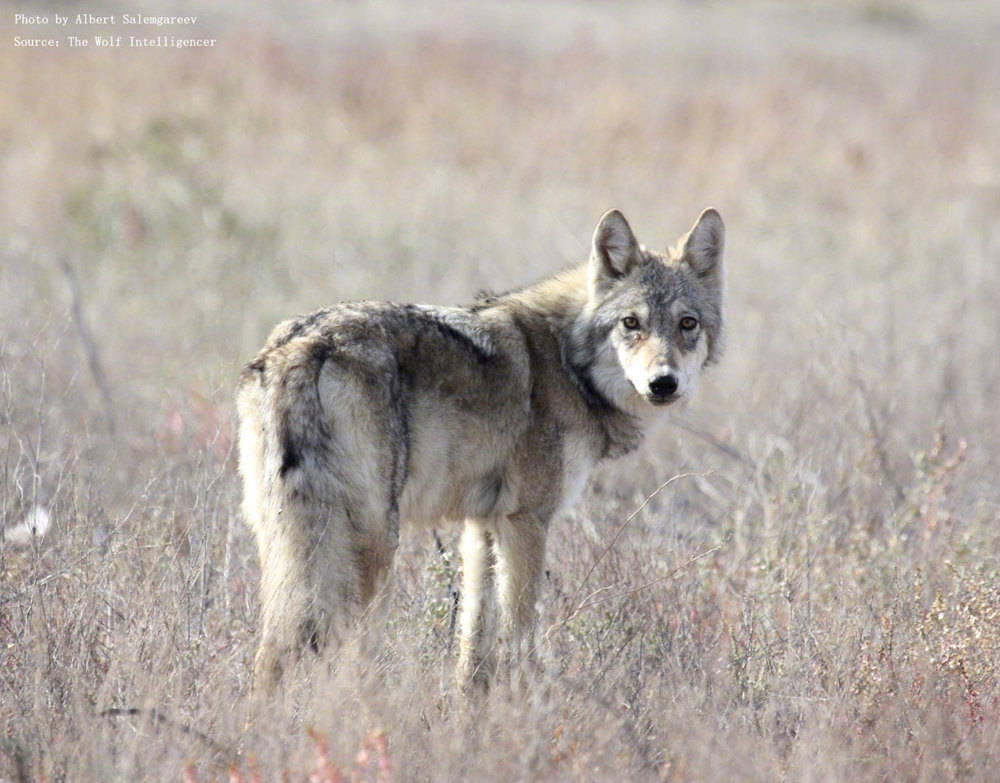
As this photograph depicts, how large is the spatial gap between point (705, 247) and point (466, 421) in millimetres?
1597

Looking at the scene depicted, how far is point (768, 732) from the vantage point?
14.0ft

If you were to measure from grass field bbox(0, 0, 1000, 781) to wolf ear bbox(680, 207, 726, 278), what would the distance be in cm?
118

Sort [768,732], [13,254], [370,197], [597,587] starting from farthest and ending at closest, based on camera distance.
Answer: [370,197], [13,254], [597,587], [768,732]

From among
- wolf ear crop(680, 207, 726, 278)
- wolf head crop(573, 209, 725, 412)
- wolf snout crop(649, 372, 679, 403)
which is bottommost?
wolf snout crop(649, 372, 679, 403)

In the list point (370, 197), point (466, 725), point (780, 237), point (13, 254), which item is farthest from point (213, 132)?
point (466, 725)

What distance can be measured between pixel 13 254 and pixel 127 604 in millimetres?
7873

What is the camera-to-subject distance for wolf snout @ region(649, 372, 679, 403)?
16.3 ft

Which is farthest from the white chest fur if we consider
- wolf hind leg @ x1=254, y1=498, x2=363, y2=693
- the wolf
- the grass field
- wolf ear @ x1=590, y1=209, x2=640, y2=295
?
wolf hind leg @ x1=254, y1=498, x2=363, y2=693

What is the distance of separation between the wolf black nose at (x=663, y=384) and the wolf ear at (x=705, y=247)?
0.83 meters

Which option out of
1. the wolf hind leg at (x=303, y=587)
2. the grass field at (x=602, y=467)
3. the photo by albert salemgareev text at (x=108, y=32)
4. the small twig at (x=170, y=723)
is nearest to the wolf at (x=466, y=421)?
the wolf hind leg at (x=303, y=587)

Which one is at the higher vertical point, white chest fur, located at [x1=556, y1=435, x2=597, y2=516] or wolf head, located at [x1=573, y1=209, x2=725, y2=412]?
wolf head, located at [x1=573, y1=209, x2=725, y2=412]

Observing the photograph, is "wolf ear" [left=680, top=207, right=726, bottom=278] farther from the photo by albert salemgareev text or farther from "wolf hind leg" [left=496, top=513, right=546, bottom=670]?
the photo by albert salemgareev text

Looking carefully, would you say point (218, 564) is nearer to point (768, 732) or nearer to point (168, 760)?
point (168, 760)

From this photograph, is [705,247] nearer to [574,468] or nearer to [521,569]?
[574,468]
